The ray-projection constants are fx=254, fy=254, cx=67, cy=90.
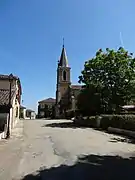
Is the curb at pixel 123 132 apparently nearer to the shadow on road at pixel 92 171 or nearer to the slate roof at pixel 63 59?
the shadow on road at pixel 92 171

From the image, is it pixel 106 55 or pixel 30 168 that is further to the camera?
pixel 106 55

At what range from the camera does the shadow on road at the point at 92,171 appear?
7852 millimetres

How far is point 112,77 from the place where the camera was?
34.5 meters

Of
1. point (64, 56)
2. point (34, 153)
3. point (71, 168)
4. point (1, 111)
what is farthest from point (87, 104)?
point (64, 56)

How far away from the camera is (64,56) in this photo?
98812mm

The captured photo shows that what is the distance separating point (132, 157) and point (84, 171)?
403cm

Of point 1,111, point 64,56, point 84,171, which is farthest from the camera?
point 64,56

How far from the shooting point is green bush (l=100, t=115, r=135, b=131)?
75.8 ft

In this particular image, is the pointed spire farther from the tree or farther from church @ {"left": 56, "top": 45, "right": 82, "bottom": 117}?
the tree

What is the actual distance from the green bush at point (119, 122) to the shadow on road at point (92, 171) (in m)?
12.6

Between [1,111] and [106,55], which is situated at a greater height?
[106,55]

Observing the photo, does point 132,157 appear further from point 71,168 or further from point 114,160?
point 71,168

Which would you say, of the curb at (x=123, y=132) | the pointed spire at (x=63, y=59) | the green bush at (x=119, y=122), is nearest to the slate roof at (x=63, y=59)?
the pointed spire at (x=63, y=59)

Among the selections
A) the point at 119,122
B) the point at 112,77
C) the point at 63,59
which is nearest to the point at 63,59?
the point at 63,59
